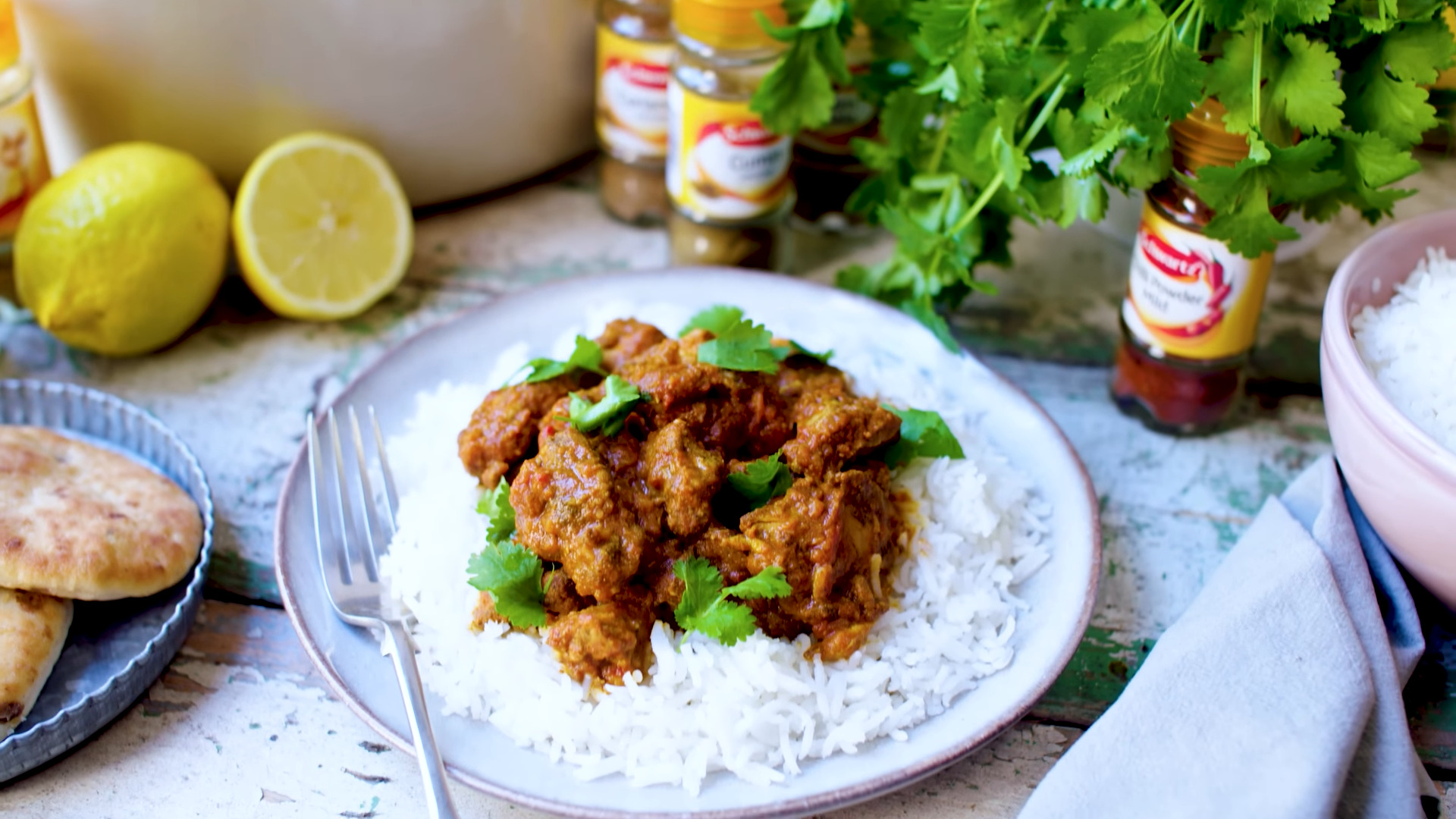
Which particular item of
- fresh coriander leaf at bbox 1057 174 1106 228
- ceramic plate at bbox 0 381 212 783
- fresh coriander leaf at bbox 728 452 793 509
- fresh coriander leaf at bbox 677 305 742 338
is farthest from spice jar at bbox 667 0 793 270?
ceramic plate at bbox 0 381 212 783

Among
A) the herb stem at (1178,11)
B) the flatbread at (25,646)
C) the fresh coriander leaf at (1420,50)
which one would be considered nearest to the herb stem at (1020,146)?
the herb stem at (1178,11)

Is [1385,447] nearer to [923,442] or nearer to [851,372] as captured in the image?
[923,442]

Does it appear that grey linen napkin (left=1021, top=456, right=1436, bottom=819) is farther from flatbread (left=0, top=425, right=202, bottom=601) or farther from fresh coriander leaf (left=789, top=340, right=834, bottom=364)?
flatbread (left=0, top=425, right=202, bottom=601)

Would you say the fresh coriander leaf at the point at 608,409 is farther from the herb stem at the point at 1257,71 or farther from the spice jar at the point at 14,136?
the spice jar at the point at 14,136

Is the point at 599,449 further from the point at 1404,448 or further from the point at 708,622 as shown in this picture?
the point at 1404,448

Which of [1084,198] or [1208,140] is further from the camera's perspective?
[1084,198]

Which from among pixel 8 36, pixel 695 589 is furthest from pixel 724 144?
pixel 8 36

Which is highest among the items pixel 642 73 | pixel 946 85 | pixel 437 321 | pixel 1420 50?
Answer: pixel 1420 50
